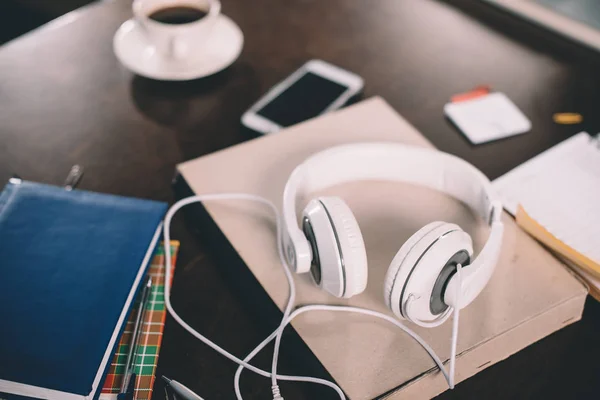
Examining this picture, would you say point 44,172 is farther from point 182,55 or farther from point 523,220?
point 523,220

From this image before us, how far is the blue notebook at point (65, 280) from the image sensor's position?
20.1 inches

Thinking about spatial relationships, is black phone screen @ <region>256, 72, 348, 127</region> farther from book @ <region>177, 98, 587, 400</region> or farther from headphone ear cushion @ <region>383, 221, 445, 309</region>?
headphone ear cushion @ <region>383, 221, 445, 309</region>

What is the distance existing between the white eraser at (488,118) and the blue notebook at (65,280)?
0.43 m

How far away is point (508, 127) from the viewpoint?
808 mm

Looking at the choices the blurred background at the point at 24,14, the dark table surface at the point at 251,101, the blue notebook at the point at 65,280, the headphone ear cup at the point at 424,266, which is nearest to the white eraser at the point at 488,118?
the dark table surface at the point at 251,101

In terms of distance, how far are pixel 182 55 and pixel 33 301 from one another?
419mm

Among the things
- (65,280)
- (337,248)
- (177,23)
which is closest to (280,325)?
(337,248)

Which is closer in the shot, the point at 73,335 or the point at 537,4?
the point at 73,335

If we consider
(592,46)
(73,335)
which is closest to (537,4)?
(592,46)

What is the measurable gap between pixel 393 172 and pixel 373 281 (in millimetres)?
145

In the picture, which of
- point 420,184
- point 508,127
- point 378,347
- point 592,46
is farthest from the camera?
point 592,46

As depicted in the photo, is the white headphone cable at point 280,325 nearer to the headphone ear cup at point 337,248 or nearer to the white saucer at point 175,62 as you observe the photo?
the headphone ear cup at point 337,248

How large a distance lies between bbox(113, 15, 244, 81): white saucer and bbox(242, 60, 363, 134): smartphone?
88 mm

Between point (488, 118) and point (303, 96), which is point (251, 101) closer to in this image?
point (303, 96)
